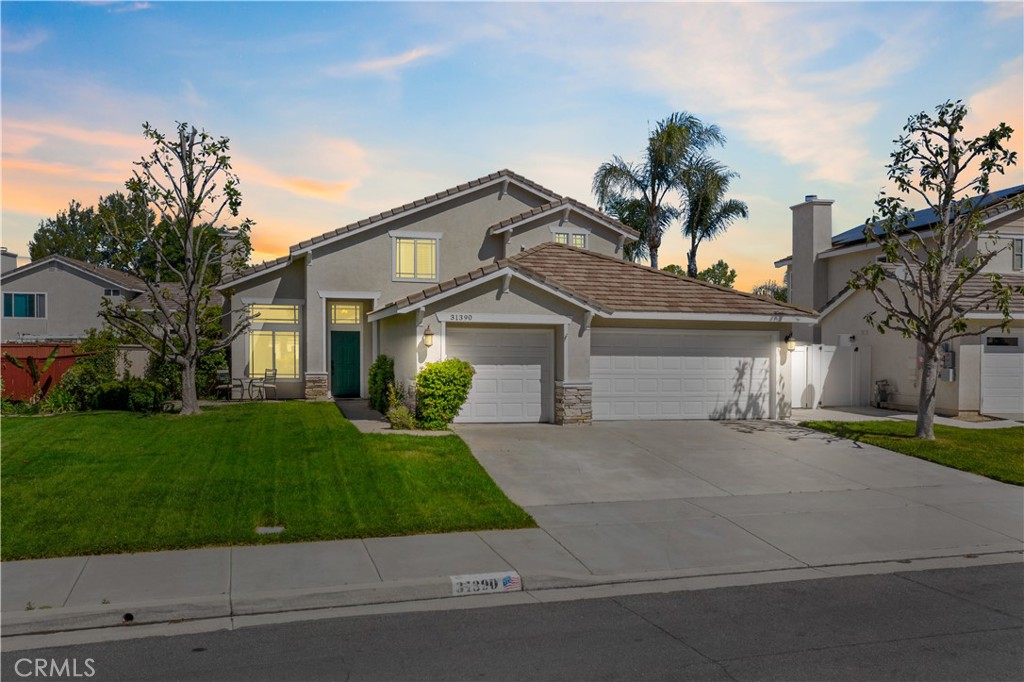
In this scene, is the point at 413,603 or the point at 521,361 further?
the point at 521,361

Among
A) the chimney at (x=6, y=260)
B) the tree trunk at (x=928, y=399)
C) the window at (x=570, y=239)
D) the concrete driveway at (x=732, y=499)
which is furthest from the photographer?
the chimney at (x=6, y=260)

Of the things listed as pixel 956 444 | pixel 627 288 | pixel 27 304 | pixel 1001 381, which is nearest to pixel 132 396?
pixel 627 288

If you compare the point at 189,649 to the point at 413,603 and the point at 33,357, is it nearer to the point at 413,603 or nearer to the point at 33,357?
the point at 413,603

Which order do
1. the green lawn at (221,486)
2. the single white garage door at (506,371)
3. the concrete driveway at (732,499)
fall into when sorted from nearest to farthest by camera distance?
the green lawn at (221,486) < the concrete driveway at (732,499) < the single white garage door at (506,371)

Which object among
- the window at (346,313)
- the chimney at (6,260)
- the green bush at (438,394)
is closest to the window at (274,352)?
the window at (346,313)

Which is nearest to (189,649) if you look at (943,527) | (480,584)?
(480,584)

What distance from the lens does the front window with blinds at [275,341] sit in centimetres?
2392

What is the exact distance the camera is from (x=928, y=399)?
17.3 metres

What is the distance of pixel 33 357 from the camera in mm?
19859

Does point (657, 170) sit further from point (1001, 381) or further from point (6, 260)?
point (6, 260)

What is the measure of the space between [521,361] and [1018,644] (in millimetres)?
12537

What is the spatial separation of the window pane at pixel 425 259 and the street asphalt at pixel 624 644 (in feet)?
57.5

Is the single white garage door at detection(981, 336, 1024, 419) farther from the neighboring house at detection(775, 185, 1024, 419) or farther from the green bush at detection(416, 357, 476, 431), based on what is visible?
the green bush at detection(416, 357, 476, 431)

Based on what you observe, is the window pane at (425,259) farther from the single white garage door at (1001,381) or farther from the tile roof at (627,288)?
the single white garage door at (1001,381)
